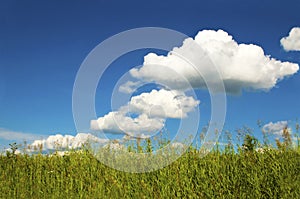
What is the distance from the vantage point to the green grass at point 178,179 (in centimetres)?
830

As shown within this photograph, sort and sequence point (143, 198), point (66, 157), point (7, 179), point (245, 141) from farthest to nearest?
point (66, 157), point (7, 179), point (245, 141), point (143, 198)

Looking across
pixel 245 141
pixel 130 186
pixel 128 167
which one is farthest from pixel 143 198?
pixel 245 141

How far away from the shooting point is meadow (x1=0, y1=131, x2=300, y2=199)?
8328 mm

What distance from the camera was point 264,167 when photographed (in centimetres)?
890

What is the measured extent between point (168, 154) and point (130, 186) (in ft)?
6.07

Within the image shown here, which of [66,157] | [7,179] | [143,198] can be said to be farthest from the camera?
[66,157]

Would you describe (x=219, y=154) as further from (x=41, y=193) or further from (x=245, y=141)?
(x=41, y=193)

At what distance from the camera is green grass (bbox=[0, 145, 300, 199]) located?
830cm

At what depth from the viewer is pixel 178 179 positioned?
928 cm

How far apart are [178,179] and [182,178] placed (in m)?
0.09

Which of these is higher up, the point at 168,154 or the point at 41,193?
the point at 168,154

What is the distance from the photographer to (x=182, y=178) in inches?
365

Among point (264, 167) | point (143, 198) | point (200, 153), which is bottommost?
point (143, 198)

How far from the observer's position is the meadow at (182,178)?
8.33 m
